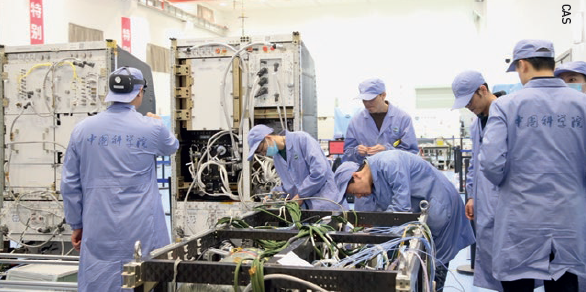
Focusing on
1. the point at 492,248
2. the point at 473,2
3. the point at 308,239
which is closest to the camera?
the point at 308,239

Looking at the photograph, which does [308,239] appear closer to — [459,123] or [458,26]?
[459,123]

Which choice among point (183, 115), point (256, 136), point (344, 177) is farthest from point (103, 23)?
point (344, 177)

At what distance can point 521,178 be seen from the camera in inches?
88.7

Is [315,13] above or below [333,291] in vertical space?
above

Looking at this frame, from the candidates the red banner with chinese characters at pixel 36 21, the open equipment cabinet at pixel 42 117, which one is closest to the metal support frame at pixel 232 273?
the open equipment cabinet at pixel 42 117

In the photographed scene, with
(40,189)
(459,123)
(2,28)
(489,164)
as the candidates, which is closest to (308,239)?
(489,164)

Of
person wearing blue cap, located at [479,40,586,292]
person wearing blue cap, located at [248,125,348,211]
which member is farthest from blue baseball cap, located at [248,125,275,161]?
person wearing blue cap, located at [479,40,586,292]

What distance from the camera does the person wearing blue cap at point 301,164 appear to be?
127 inches

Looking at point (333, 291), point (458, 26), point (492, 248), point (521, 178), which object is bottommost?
point (492, 248)

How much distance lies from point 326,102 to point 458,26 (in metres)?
4.63

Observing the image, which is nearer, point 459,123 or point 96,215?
point 96,215

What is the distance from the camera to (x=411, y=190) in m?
2.58

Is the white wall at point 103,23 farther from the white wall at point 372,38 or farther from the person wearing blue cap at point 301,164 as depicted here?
the person wearing blue cap at point 301,164

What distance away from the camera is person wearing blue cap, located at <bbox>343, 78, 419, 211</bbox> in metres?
3.73
